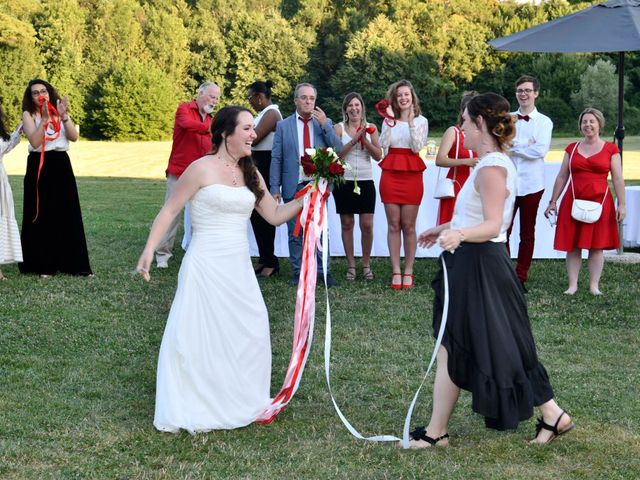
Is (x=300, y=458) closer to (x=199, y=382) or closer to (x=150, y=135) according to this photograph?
(x=199, y=382)

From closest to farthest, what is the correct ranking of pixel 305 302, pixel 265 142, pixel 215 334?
pixel 215 334 < pixel 305 302 < pixel 265 142

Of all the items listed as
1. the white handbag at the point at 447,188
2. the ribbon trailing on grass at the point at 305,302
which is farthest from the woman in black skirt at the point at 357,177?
the ribbon trailing on grass at the point at 305,302

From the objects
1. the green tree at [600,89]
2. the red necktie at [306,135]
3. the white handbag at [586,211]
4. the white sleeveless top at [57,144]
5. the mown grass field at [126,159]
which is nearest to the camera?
the white handbag at [586,211]

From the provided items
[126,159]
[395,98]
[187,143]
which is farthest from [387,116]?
[126,159]

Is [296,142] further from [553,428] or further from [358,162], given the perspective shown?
[553,428]

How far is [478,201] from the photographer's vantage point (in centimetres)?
441

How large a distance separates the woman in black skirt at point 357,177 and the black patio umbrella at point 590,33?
1861 mm

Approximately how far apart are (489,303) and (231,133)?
168 centimetres

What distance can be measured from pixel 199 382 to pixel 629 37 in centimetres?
635

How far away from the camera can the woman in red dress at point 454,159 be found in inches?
348

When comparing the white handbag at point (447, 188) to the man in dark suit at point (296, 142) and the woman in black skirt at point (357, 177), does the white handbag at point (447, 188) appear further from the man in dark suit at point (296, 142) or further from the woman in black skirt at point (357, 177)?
the man in dark suit at point (296, 142)

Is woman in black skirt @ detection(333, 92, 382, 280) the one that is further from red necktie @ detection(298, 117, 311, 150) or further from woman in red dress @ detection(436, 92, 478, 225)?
woman in red dress @ detection(436, 92, 478, 225)

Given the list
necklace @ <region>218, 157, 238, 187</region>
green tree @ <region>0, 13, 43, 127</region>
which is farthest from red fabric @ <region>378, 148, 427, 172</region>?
green tree @ <region>0, 13, 43, 127</region>

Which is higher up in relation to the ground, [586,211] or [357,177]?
[357,177]
